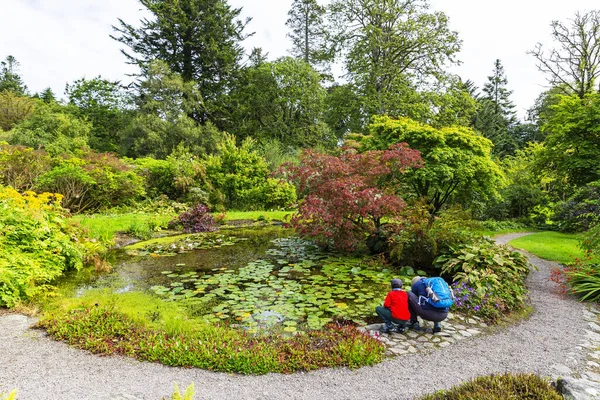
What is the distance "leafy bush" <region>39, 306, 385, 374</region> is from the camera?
3527mm

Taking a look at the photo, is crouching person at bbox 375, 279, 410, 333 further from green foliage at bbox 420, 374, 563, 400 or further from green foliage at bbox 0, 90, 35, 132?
green foliage at bbox 0, 90, 35, 132

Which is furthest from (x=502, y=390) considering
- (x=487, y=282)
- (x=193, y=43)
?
(x=193, y=43)

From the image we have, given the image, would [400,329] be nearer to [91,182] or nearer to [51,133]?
[91,182]

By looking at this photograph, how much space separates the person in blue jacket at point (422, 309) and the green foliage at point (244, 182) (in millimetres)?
11957

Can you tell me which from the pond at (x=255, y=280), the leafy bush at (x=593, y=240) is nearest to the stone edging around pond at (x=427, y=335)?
the pond at (x=255, y=280)

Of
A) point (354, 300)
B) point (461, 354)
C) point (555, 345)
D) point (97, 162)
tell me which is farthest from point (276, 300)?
point (97, 162)

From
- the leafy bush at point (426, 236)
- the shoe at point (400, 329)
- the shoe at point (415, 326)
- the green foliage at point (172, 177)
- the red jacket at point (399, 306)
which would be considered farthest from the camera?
the green foliage at point (172, 177)

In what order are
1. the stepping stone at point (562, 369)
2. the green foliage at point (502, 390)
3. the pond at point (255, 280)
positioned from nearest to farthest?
the green foliage at point (502, 390) < the stepping stone at point (562, 369) < the pond at point (255, 280)

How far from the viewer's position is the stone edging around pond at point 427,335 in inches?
158

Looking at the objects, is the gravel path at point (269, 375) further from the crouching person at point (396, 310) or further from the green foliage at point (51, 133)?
the green foliage at point (51, 133)

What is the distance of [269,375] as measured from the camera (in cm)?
340

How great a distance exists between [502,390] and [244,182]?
1418 cm

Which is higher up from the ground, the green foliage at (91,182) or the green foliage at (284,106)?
the green foliage at (284,106)

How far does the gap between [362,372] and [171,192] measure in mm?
14221
